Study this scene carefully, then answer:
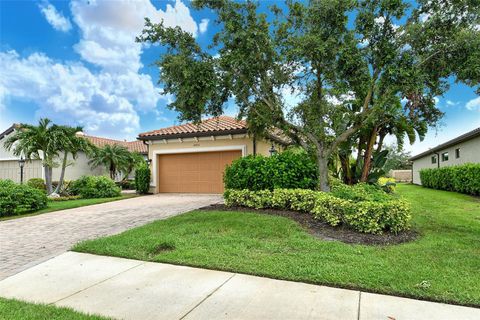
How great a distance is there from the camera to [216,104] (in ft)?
30.8

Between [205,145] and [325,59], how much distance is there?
9.02m

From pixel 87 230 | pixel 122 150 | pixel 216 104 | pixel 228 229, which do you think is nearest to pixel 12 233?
pixel 87 230

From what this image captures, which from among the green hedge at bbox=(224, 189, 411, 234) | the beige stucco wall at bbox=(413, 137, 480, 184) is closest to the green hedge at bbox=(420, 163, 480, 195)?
the beige stucco wall at bbox=(413, 137, 480, 184)

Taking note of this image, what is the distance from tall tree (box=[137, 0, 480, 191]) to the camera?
291 inches

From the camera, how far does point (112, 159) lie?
71.1 ft

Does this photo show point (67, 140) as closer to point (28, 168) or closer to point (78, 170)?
point (78, 170)

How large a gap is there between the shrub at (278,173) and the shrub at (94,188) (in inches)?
371

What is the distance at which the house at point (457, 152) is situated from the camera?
1572 centimetres

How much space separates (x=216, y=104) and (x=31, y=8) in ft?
22.9

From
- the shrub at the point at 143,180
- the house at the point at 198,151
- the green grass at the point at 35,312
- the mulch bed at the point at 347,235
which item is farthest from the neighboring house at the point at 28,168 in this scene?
the green grass at the point at 35,312

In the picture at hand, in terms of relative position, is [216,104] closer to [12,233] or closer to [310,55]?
[310,55]

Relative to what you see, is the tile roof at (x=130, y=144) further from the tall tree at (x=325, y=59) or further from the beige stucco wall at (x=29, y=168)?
the tall tree at (x=325, y=59)

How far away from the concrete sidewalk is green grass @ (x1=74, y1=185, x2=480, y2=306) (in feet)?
0.74

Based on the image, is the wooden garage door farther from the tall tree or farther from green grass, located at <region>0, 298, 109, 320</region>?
green grass, located at <region>0, 298, 109, 320</region>
